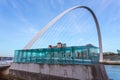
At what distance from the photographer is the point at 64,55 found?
57.1 ft

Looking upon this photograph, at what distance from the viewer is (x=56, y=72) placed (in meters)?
16.7

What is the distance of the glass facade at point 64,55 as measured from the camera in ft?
52.1

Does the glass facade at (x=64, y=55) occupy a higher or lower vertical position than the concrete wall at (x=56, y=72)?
higher

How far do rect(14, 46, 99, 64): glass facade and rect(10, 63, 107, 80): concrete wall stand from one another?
0.80m

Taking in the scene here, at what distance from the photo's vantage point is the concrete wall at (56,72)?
14.2 metres

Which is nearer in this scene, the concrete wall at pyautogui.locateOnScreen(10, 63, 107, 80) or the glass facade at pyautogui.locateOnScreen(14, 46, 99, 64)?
the concrete wall at pyautogui.locateOnScreen(10, 63, 107, 80)

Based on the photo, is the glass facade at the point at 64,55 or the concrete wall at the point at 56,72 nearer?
the concrete wall at the point at 56,72

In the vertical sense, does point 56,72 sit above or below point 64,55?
below

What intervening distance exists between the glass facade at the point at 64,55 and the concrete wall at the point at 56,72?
31.7 inches

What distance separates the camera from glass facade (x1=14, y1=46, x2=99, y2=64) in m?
15.9

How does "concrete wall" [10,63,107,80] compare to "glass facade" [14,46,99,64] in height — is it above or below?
below

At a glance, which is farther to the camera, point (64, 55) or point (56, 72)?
point (64, 55)

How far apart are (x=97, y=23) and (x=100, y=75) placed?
24.9m

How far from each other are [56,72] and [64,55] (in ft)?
7.34
